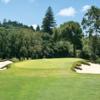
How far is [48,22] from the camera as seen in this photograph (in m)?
77.1

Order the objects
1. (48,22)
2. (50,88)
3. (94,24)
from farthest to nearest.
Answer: (48,22) < (94,24) < (50,88)

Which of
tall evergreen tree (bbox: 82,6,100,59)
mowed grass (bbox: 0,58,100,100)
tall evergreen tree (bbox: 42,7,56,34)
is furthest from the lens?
tall evergreen tree (bbox: 42,7,56,34)

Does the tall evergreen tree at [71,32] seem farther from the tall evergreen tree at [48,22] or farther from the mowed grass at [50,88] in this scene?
the mowed grass at [50,88]

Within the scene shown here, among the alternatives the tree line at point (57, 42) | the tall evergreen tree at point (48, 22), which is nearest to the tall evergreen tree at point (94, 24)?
the tree line at point (57, 42)

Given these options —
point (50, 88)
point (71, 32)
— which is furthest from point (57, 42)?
point (50, 88)

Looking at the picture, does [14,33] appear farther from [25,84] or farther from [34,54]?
[25,84]

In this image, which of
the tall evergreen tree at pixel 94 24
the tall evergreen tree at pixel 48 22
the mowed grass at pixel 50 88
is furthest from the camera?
the tall evergreen tree at pixel 48 22

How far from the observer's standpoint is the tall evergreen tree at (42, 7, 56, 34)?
76.4 metres

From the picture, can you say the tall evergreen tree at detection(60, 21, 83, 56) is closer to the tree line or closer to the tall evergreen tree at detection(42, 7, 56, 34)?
the tree line

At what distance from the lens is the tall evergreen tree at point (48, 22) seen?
76375 mm

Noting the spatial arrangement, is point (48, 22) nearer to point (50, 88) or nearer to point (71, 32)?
point (71, 32)

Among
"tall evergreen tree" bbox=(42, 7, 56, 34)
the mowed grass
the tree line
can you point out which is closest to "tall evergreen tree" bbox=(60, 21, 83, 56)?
the tree line

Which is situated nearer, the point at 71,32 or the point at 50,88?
the point at 50,88

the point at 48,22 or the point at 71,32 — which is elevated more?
the point at 48,22
